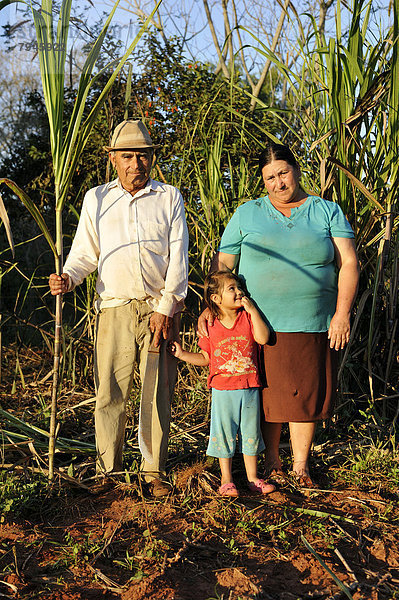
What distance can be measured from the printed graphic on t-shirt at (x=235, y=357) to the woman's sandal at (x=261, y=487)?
19.5 inches

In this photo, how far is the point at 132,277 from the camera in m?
2.77

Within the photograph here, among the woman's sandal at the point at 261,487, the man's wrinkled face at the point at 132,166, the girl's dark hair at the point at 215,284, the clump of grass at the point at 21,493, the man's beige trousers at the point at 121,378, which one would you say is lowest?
the woman's sandal at the point at 261,487

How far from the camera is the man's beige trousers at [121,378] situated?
2812 mm

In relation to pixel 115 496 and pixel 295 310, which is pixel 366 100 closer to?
pixel 295 310

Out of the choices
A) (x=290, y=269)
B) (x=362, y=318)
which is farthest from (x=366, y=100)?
(x=362, y=318)

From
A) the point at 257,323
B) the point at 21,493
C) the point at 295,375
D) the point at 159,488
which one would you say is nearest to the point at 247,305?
the point at 257,323

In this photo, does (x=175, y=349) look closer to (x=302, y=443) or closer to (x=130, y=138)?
(x=302, y=443)

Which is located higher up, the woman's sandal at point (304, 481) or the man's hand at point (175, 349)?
the man's hand at point (175, 349)

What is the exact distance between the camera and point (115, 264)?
109 inches

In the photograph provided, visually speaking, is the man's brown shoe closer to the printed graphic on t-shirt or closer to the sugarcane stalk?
the sugarcane stalk

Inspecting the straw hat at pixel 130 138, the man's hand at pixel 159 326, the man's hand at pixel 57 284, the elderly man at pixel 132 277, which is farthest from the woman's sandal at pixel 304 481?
the straw hat at pixel 130 138

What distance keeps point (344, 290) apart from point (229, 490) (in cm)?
100

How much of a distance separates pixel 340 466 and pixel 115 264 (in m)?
1.49

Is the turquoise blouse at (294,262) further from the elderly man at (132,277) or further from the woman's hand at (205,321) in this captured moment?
the elderly man at (132,277)
